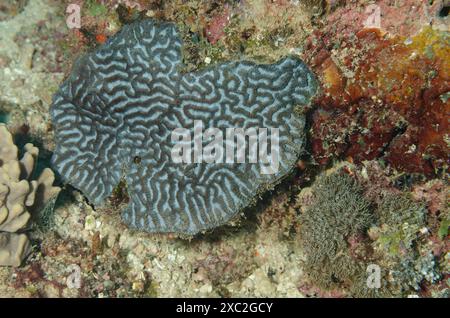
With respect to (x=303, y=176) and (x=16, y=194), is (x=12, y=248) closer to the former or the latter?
(x=16, y=194)

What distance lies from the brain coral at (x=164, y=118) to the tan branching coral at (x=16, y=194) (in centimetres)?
37

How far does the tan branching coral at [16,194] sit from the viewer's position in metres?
3.84

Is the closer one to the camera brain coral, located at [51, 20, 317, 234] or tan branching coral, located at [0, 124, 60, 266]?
tan branching coral, located at [0, 124, 60, 266]

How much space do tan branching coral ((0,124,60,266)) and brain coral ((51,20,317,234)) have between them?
1.22 ft

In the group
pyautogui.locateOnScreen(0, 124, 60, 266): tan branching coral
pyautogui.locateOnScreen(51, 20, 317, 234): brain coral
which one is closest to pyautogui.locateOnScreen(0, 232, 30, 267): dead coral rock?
pyautogui.locateOnScreen(0, 124, 60, 266): tan branching coral

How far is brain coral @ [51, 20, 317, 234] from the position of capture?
12.9ft

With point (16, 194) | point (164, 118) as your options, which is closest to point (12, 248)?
point (16, 194)

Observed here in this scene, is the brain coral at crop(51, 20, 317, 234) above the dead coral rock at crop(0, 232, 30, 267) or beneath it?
above

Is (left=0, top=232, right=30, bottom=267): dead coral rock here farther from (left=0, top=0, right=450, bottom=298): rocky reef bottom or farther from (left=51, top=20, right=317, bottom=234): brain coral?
(left=51, top=20, right=317, bottom=234): brain coral

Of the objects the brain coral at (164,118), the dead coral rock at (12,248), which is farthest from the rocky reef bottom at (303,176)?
the brain coral at (164,118)

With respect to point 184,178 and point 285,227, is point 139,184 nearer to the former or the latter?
point 184,178

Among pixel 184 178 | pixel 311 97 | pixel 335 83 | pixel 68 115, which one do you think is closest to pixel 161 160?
pixel 184 178

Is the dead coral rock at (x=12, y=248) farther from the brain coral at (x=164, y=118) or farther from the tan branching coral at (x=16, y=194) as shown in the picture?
the brain coral at (x=164, y=118)

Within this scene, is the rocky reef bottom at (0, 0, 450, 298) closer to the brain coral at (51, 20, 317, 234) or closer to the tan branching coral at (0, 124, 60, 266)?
the tan branching coral at (0, 124, 60, 266)
